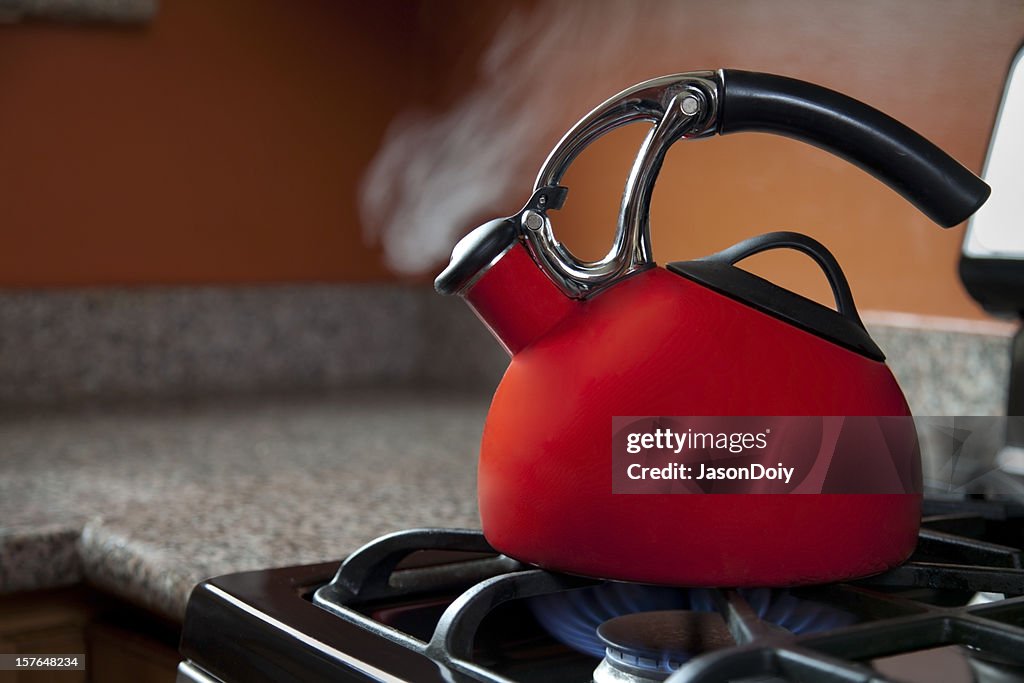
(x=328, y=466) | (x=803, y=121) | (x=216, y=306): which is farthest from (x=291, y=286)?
(x=803, y=121)

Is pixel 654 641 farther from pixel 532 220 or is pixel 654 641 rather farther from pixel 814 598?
pixel 532 220

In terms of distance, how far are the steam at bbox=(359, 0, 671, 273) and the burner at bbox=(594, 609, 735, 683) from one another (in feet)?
3.33

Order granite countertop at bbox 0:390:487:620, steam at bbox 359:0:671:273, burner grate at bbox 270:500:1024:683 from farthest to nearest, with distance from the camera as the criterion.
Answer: steam at bbox 359:0:671:273
granite countertop at bbox 0:390:487:620
burner grate at bbox 270:500:1024:683

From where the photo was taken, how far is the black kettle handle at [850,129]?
0.52m

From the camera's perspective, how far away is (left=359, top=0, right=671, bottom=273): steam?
4.99ft

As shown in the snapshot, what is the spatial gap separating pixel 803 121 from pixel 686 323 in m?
0.11

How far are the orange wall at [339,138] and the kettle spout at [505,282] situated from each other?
610mm

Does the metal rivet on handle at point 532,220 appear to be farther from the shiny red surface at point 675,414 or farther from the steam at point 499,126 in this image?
the steam at point 499,126

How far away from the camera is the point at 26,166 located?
5.29 ft

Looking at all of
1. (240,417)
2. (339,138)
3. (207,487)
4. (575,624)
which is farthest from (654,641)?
(339,138)

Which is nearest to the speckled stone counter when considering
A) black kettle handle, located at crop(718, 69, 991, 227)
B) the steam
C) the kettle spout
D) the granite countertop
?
the granite countertop

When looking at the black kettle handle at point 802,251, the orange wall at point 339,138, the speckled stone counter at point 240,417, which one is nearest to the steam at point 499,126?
the orange wall at point 339,138

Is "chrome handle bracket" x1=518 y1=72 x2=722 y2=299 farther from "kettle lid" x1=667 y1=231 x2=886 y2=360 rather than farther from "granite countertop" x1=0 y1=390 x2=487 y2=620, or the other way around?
"granite countertop" x1=0 y1=390 x2=487 y2=620

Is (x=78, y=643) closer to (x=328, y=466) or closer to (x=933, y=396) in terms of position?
(x=328, y=466)
